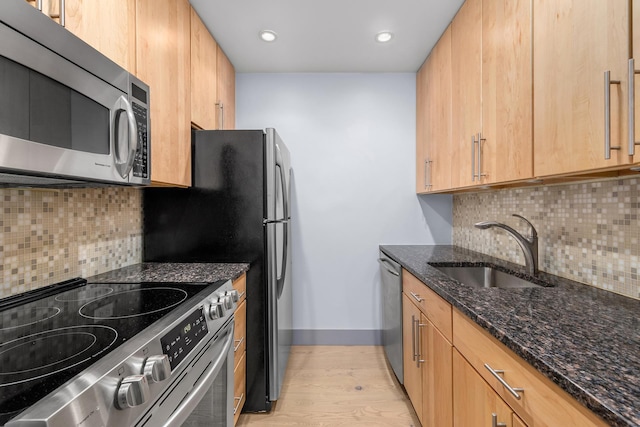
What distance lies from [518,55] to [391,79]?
160 cm

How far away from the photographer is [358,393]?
2.06 m

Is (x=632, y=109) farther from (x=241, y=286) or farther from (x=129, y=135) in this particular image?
(x=241, y=286)

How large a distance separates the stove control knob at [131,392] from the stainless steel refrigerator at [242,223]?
1.16 metres

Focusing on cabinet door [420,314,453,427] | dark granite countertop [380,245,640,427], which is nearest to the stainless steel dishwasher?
cabinet door [420,314,453,427]

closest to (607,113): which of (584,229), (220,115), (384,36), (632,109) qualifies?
(632,109)

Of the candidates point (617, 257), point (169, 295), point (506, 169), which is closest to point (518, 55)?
point (506, 169)

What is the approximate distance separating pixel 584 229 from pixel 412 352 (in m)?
1.04

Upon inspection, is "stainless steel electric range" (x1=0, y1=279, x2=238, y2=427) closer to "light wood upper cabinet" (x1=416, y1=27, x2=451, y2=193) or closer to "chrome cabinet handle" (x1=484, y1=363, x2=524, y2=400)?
"chrome cabinet handle" (x1=484, y1=363, x2=524, y2=400)

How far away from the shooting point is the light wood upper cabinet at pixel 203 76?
189 cm

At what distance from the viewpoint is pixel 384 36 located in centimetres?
215

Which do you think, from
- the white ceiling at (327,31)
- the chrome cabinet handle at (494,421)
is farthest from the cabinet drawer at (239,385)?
the white ceiling at (327,31)

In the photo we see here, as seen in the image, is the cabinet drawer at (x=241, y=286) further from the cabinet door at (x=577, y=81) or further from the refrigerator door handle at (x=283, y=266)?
the cabinet door at (x=577, y=81)

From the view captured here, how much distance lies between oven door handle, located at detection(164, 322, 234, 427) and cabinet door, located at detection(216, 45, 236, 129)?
166cm

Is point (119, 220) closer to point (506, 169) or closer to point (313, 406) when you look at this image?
point (313, 406)
